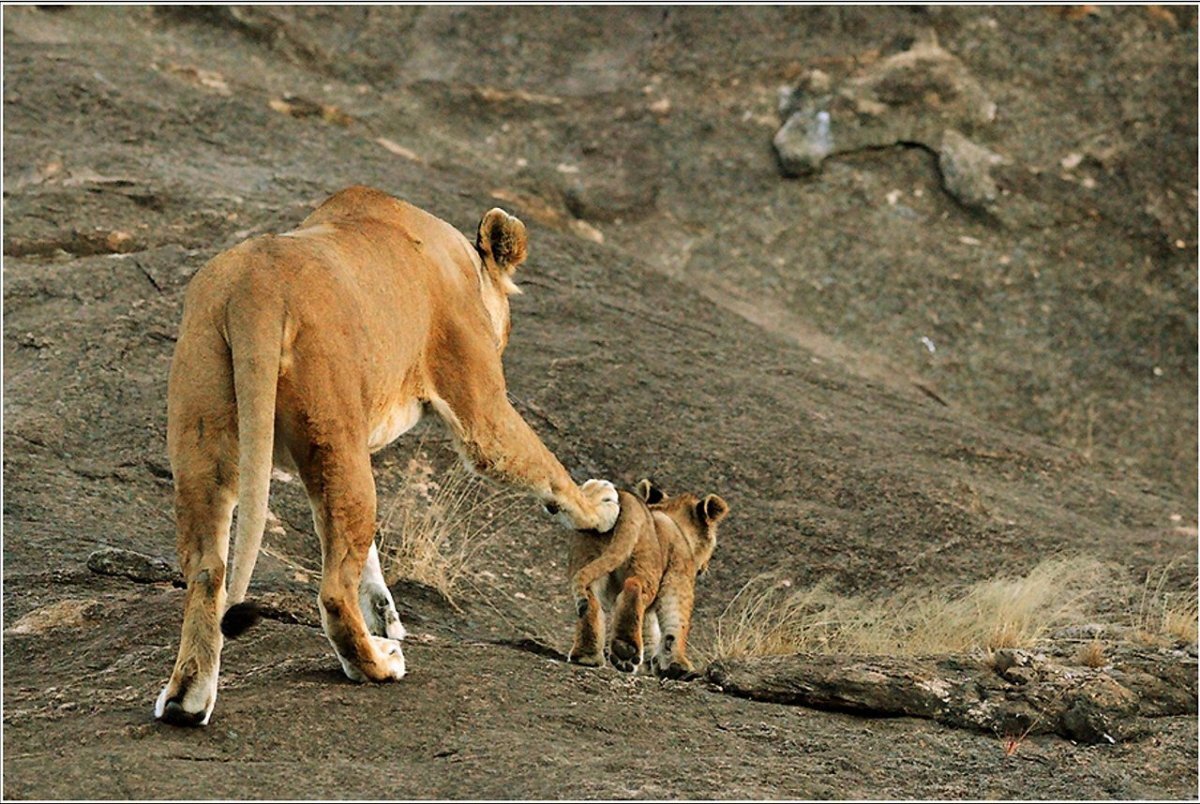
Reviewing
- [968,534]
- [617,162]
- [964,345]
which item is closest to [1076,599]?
[968,534]

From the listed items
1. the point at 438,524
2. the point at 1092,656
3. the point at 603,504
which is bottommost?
the point at 438,524

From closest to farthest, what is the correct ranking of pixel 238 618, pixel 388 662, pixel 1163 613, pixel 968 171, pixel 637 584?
pixel 238 618, pixel 388 662, pixel 637 584, pixel 1163 613, pixel 968 171

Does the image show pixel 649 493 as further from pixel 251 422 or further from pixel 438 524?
pixel 251 422

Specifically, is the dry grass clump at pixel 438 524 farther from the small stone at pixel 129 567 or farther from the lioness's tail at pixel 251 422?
the lioness's tail at pixel 251 422

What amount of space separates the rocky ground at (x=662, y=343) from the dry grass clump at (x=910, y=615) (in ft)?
0.93

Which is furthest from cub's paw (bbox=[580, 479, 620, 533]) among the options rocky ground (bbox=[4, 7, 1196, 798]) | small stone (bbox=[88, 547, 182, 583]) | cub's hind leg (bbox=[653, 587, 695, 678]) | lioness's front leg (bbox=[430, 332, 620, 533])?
small stone (bbox=[88, 547, 182, 583])

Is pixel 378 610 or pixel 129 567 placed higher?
pixel 378 610

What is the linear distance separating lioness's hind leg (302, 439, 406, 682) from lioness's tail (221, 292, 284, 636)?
0.71 feet

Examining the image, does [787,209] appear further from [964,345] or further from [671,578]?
[671,578]

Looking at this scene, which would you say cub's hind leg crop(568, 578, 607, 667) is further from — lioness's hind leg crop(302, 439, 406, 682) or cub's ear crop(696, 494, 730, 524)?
lioness's hind leg crop(302, 439, 406, 682)

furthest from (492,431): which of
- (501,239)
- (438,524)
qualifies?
(438,524)

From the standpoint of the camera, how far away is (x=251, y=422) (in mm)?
6145

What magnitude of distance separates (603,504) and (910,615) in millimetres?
2158

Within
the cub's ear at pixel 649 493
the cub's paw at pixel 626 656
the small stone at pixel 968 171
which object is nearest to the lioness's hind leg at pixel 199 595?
the cub's paw at pixel 626 656
